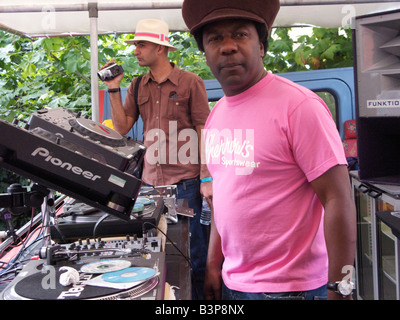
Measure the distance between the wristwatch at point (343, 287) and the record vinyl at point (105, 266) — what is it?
0.46m

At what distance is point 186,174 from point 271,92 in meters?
1.60

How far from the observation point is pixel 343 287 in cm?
108

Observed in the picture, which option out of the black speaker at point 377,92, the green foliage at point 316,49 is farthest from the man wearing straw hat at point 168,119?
the green foliage at point 316,49

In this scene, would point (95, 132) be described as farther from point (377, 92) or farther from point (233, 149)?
point (377, 92)

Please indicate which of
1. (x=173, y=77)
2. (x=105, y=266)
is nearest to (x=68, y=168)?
(x=105, y=266)

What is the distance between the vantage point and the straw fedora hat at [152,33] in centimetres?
284

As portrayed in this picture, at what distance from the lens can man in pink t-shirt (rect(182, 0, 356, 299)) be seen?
1.08 m

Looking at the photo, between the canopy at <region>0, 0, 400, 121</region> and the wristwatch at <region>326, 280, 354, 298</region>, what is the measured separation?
231 centimetres

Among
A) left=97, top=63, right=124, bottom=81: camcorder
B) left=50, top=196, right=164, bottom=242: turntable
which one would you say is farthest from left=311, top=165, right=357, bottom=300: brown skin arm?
left=97, top=63, right=124, bottom=81: camcorder

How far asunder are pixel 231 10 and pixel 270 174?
0.40m

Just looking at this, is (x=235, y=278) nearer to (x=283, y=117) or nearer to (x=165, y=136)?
(x=283, y=117)

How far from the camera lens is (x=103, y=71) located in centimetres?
251

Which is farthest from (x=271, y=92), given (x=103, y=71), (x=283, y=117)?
(x=103, y=71)

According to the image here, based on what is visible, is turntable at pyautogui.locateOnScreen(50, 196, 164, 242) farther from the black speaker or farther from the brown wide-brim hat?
the black speaker
